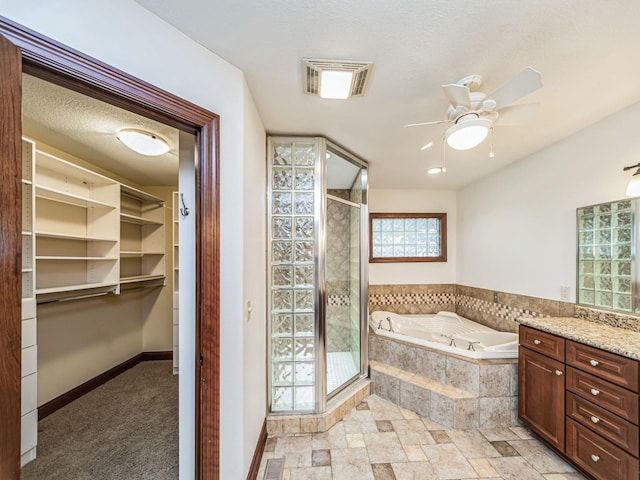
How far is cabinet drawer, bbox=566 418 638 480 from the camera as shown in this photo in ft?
4.77

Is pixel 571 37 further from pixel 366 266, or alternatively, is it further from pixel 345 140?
pixel 366 266

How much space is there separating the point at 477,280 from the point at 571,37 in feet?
9.49

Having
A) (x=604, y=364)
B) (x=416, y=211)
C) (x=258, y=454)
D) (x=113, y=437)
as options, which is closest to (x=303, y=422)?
(x=258, y=454)

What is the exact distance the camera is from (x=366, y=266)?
2861 mm

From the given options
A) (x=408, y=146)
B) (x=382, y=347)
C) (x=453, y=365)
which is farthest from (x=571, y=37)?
(x=382, y=347)

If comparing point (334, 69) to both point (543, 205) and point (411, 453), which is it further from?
point (411, 453)

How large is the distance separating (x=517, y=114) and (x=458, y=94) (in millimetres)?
451

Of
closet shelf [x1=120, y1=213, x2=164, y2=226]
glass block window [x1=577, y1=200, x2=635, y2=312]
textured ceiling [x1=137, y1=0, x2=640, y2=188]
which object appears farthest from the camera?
closet shelf [x1=120, y1=213, x2=164, y2=226]

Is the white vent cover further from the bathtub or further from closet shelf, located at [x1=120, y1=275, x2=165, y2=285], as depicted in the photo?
closet shelf, located at [x1=120, y1=275, x2=165, y2=285]

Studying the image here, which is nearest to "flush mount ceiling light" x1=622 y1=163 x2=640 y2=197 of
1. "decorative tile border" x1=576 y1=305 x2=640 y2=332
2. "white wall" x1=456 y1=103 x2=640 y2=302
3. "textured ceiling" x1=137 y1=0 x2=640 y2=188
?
"white wall" x1=456 y1=103 x2=640 y2=302

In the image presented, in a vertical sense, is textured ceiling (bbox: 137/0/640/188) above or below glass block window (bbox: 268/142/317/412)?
above

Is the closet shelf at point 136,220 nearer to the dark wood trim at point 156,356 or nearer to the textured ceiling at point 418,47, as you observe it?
the dark wood trim at point 156,356

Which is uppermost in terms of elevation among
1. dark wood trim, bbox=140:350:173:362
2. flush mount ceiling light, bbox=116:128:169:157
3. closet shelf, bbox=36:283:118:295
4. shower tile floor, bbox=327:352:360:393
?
flush mount ceiling light, bbox=116:128:169:157

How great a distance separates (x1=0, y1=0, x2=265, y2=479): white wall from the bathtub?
1.88m
